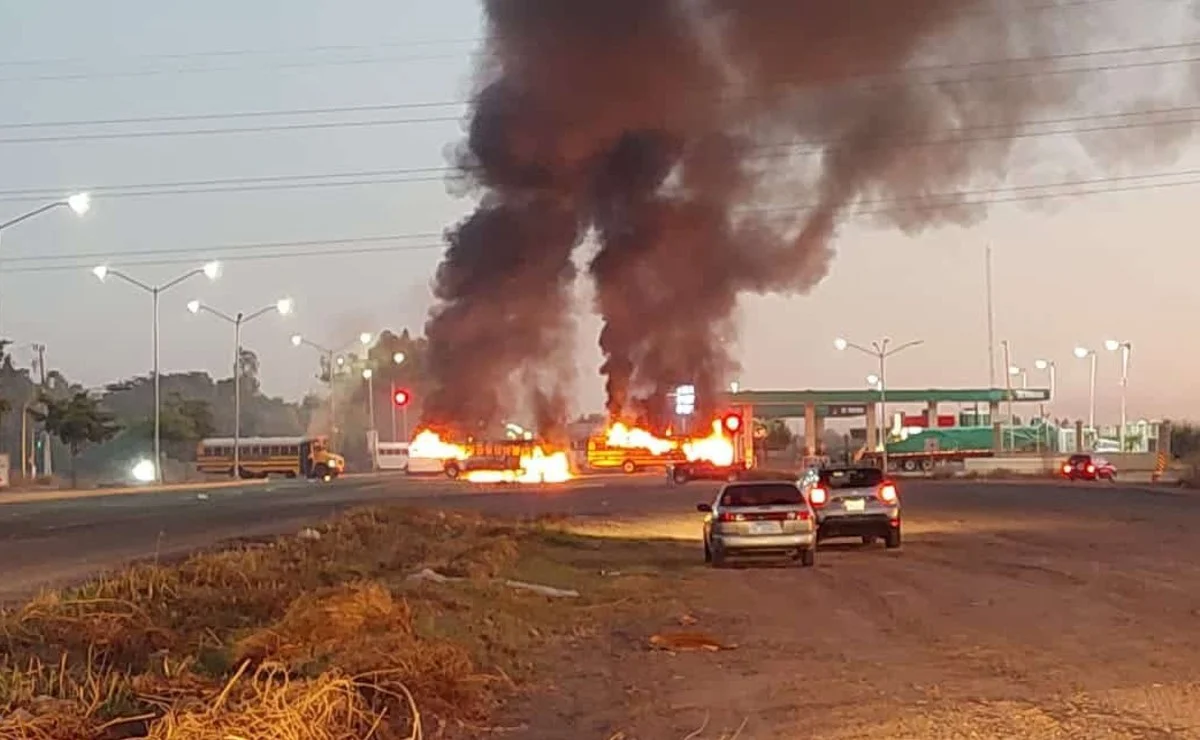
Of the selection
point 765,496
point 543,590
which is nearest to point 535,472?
point 765,496

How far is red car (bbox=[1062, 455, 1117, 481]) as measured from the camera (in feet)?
229

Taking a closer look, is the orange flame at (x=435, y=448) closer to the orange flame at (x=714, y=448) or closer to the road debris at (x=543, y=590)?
the orange flame at (x=714, y=448)

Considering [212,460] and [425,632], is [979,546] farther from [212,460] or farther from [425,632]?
[212,460]

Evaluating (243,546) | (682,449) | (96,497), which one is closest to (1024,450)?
(682,449)

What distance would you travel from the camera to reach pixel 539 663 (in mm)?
13320

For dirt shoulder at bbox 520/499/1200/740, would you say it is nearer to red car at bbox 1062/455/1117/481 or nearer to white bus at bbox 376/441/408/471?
red car at bbox 1062/455/1117/481

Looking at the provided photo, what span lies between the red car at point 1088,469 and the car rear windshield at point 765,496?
49.0 meters

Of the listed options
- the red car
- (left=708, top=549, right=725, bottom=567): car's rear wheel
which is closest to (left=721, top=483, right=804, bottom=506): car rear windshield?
(left=708, top=549, right=725, bottom=567): car's rear wheel

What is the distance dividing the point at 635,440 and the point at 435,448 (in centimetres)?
988

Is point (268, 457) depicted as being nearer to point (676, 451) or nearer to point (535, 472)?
point (535, 472)

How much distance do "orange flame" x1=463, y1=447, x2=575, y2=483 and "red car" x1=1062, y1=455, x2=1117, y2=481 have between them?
22.6 meters

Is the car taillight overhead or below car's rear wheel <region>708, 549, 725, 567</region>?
overhead

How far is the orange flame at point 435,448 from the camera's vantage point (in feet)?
239

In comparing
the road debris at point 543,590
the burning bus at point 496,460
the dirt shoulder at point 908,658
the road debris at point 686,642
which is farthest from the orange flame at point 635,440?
the road debris at point 686,642
